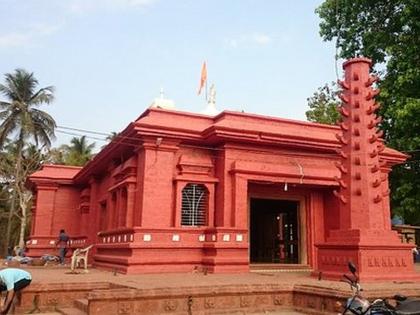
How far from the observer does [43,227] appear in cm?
2156

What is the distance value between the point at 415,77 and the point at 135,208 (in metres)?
11.1

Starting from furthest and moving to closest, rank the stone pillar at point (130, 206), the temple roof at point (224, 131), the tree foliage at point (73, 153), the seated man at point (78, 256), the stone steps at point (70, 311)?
the tree foliage at point (73, 153)
the seated man at point (78, 256)
the stone pillar at point (130, 206)
the temple roof at point (224, 131)
the stone steps at point (70, 311)

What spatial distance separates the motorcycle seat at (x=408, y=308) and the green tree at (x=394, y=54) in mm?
12248

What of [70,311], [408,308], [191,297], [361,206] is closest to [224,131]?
[361,206]

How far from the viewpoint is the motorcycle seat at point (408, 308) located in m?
5.10

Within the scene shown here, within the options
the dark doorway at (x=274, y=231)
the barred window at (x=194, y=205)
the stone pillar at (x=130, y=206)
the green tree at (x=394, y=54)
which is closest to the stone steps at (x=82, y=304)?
the stone pillar at (x=130, y=206)

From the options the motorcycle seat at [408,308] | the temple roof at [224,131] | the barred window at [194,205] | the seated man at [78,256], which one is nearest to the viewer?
the motorcycle seat at [408,308]

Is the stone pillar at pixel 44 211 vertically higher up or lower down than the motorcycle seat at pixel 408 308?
higher up

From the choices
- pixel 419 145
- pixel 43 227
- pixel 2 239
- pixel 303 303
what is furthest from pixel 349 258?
pixel 2 239

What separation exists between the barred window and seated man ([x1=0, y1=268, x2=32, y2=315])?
216 inches

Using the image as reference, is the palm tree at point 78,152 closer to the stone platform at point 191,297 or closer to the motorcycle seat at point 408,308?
the stone platform at point 191,297

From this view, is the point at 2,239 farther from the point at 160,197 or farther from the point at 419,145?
the point at 419,145

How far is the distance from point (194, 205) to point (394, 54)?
10339mm

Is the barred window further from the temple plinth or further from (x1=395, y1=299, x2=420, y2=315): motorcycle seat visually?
(x1=395, y1=299, x2=420, y2=315): motorcycle seat
